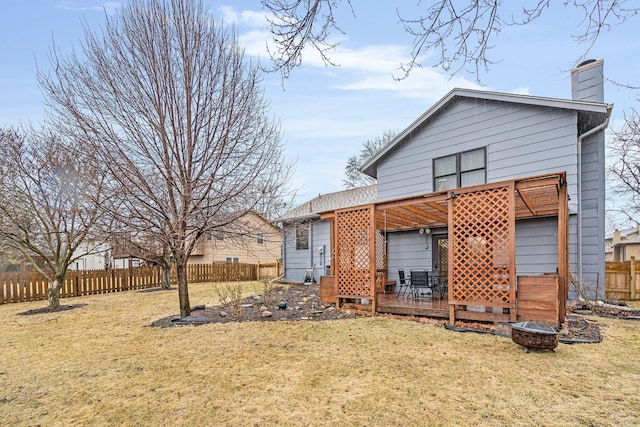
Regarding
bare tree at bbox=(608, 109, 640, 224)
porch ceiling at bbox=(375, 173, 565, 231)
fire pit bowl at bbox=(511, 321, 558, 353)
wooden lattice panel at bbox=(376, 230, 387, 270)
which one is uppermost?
bare tree at bbox=(608, 109, 640, 224)

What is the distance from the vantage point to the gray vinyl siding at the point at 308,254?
1495 centimetres

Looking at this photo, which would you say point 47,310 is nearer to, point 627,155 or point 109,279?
point 109,279

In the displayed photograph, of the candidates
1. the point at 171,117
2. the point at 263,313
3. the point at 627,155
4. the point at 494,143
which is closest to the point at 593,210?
the point at 494,143

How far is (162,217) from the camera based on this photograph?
22.2 feet

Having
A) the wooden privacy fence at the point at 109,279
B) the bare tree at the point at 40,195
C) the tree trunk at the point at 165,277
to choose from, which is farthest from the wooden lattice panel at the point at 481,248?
the wooden privacy fence at the point at 109,279

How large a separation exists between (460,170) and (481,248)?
338 centimetres

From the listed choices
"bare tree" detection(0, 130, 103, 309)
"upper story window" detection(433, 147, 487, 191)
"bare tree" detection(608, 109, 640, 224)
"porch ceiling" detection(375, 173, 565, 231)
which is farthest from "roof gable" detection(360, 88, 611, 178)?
"bare tree" detection(0, 130, 103, 309)

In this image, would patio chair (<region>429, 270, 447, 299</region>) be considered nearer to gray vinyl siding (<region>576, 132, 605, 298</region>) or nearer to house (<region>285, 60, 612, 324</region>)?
house (<region>285, 60, 612, 324</region>)

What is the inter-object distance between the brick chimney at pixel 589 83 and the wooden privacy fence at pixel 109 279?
16.0 m

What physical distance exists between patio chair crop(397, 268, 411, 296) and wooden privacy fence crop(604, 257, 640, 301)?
648 centimetres

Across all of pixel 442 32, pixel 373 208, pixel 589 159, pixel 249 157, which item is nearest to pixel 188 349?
pixel 249 157

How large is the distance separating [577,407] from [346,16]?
4277 millimetres

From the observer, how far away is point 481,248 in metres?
6.39

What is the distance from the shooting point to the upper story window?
8789mm
